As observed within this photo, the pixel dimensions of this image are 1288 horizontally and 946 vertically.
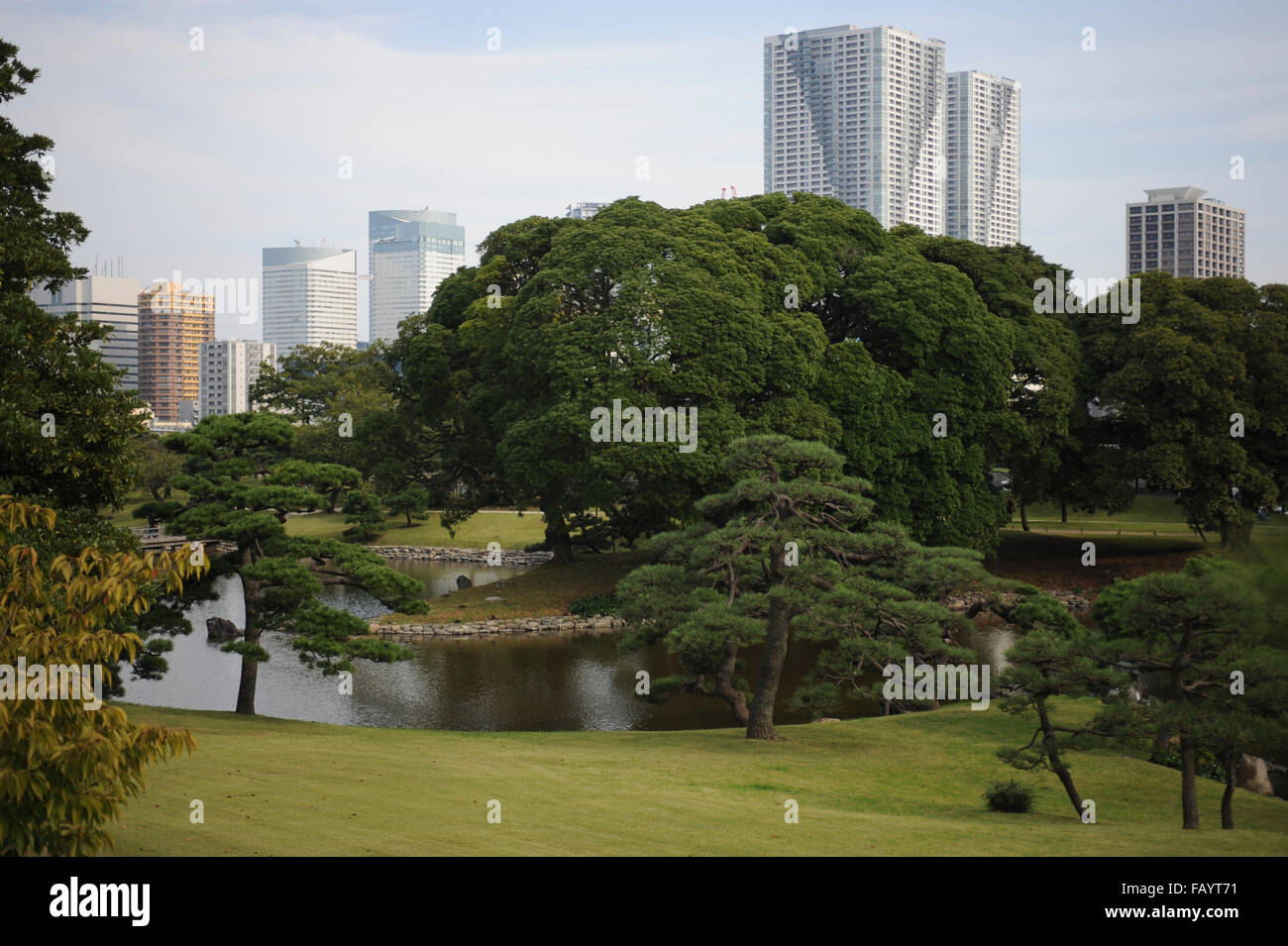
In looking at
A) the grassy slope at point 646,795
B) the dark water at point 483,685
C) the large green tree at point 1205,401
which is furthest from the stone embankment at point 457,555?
the grassy slope at point 646,795

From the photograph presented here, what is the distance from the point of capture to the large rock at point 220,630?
28.9 meters

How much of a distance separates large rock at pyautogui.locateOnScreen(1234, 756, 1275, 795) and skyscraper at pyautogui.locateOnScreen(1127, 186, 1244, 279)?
280 feet

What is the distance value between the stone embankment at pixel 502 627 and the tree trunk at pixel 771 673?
12.4m

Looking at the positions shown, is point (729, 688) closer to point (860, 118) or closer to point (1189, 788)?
point (1189, 788)

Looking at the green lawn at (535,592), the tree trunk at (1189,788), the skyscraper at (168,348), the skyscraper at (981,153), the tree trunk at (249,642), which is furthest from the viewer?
the skyscraper at (981,153)

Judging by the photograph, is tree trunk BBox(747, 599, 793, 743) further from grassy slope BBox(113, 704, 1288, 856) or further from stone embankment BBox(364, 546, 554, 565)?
stone embankment BBox(364, 546, 554, 565)

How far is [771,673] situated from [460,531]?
107 ft

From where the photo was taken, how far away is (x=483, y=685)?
23.9 m

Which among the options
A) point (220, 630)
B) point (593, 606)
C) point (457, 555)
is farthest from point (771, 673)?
point (457, 555)

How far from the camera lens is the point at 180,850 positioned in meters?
8.66

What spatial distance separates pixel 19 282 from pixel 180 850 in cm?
948

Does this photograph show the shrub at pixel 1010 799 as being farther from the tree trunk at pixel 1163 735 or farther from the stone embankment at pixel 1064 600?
the stone embankment at pixel 1064 600

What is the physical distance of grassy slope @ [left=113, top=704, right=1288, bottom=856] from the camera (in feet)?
33.4
